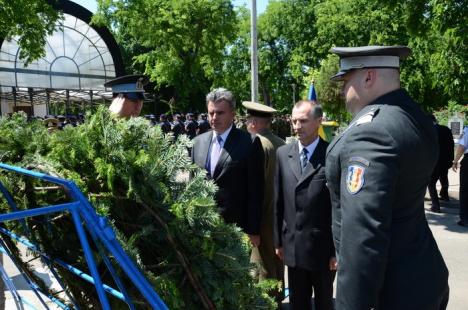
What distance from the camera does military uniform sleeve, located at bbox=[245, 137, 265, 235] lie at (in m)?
3.62

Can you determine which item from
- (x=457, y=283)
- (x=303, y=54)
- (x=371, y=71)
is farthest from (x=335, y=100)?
(x=371, y=71)

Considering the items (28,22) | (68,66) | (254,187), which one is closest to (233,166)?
(254,187)

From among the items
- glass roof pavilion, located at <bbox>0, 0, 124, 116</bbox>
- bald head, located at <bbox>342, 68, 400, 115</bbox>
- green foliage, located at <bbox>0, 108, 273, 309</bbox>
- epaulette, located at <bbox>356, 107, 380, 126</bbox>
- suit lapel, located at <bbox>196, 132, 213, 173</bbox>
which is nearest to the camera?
green foliage, located at <bbox>0, 108, 273, 309</bbox>

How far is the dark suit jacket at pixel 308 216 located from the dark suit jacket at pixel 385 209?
1266mm

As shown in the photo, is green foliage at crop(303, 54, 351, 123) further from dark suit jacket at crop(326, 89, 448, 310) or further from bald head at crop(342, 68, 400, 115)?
dark suit jacket at crop(326, 89, 448, 310)

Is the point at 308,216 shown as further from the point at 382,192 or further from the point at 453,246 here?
the point at 453,246

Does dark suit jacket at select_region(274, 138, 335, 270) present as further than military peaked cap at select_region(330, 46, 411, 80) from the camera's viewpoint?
Yes

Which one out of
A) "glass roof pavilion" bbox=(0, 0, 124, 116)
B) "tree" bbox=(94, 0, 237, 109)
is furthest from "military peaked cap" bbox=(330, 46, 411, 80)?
"glass roof pavilion" bbox=(0, 0, 124, 116)

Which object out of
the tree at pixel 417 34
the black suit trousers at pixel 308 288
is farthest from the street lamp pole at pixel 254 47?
the black suit trousers at pixel 308 288

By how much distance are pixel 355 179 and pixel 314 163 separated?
1.62 metres

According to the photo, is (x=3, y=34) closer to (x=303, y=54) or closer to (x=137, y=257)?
(x=137, y=257)

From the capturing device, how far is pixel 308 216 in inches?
129

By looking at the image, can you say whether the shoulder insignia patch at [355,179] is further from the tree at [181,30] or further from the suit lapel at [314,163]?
the tree at [181,30]

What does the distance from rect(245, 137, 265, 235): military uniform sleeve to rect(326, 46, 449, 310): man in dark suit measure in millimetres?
1622
